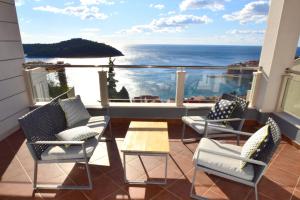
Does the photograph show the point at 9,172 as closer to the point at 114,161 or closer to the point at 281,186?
the point at 114,161

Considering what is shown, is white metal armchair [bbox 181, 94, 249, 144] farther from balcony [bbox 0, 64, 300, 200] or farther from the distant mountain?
the distant mountain

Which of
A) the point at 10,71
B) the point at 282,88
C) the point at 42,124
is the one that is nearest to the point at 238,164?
the point at 42,124

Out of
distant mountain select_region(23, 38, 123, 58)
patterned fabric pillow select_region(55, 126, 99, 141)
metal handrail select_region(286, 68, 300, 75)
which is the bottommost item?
patterned fabric pillow select_region(55, 126, 99, 141)

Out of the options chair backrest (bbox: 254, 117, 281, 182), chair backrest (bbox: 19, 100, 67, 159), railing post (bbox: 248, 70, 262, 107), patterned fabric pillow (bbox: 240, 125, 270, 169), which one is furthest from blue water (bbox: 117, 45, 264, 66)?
chair backrest (bbox: 254, 117, 281, 182)

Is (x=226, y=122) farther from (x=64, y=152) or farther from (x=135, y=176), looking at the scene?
(x=64, y=152)

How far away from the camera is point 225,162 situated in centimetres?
193

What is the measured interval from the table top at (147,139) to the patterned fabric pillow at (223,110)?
87cm

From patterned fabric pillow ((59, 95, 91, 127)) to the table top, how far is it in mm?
856

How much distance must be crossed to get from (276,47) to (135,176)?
10.5 ft

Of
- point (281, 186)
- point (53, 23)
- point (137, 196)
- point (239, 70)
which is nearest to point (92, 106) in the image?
point (137, 196)

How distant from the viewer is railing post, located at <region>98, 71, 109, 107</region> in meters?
3.64

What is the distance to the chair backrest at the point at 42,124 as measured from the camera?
6.49 ft

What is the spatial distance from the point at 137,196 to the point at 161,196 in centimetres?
26

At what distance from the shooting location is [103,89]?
3.74 metres
